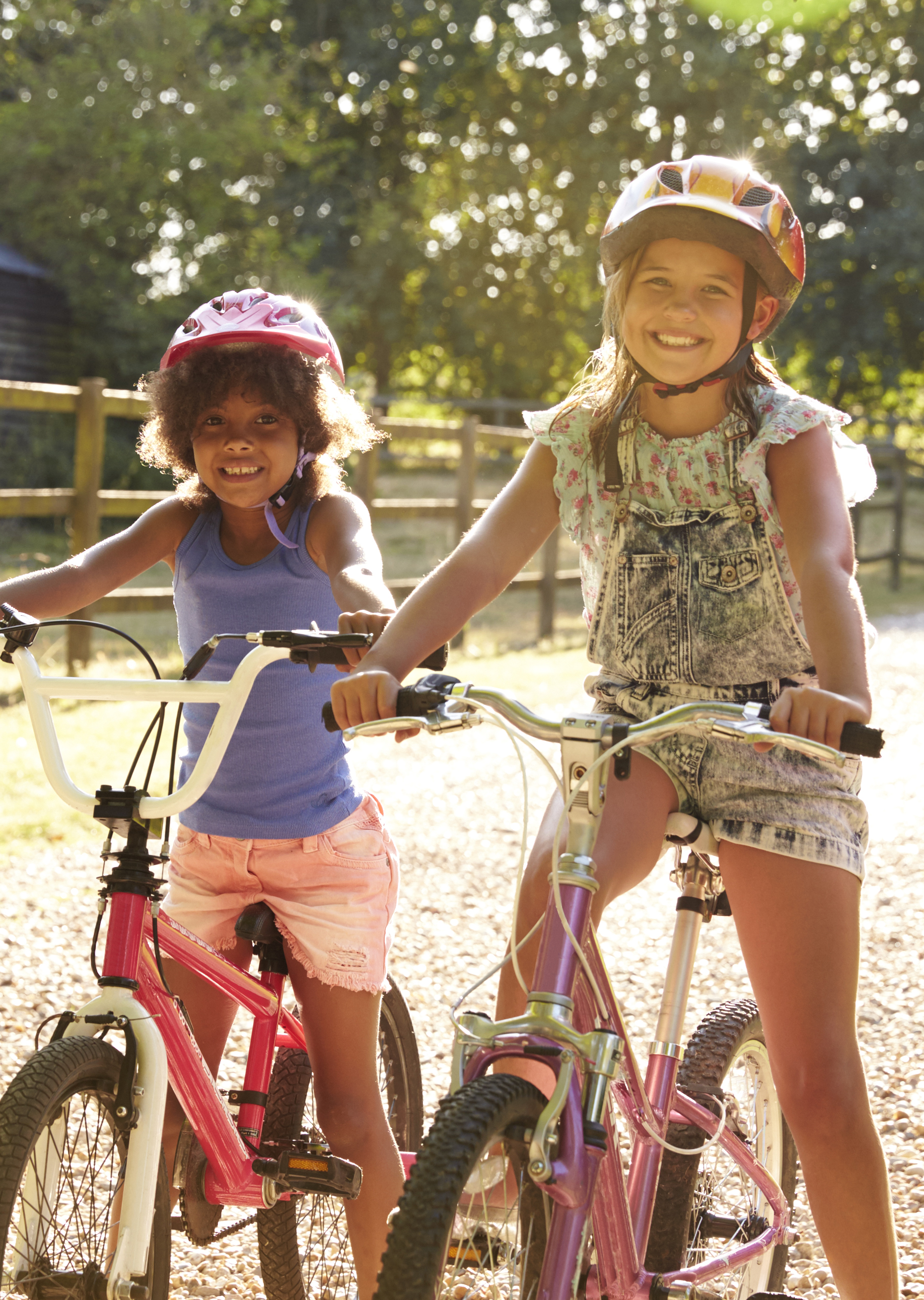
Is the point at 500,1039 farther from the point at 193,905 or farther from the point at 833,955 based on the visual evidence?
the point at 193,905

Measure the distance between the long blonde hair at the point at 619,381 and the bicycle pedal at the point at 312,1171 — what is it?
1.28 metres

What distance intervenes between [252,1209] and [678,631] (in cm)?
158

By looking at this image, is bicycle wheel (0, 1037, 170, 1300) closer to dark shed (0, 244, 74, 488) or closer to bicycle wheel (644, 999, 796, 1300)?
bicycle wheel (644, 999, 796, 1300)

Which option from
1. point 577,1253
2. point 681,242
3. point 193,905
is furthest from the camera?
point 193,905

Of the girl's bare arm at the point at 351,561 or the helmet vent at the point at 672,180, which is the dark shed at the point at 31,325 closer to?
the girl's bare arm at the point at 351,561

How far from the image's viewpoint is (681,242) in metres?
2.26

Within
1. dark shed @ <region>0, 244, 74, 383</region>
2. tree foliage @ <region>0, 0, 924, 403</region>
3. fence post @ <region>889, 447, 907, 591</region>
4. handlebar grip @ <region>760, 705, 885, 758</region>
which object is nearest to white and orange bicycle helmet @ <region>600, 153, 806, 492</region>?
handlebar grip @ <region>760, 705, 885, 758</region>

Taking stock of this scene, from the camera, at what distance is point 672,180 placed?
2.24 m

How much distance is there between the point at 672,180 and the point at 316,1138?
174 cm

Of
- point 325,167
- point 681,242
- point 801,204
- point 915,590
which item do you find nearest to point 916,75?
point 801,204

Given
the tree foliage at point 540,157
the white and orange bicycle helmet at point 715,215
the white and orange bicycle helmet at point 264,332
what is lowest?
the white and orange bicycle helmet at point 264,332

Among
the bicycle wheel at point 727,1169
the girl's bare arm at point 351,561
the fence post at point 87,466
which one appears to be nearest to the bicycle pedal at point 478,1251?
→ the bicycle wheel at point 727,1169

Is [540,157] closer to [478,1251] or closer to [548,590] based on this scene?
[548,590]

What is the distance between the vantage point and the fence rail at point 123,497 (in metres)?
8.94
